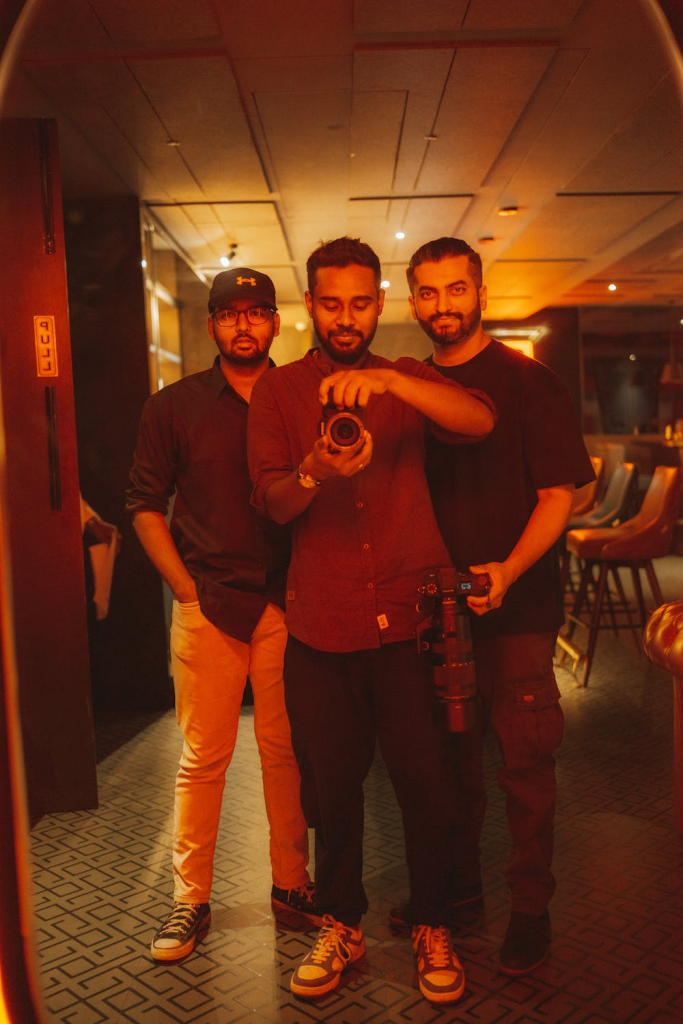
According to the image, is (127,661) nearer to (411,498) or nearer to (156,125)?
(156,125)

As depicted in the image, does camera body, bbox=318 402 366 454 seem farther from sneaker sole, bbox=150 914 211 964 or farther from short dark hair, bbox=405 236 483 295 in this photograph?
sneaker sole, bbox=150 914 211 964

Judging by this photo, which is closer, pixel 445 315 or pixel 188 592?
pixel 445 315

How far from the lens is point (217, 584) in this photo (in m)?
2.11

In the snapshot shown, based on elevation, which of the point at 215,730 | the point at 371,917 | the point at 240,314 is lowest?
the point at 371,917

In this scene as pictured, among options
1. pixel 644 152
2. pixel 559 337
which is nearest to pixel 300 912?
pixel 644 152

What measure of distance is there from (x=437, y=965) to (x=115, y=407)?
301 centimetres

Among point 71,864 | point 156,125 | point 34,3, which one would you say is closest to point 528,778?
point 71,864

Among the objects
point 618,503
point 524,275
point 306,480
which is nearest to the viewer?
point 306,480

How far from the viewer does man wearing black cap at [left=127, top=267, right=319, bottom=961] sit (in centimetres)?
212

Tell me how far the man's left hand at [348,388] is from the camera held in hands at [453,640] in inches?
16.0

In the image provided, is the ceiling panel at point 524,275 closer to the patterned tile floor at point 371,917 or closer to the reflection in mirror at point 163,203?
the reflection in mirror at point 163,203

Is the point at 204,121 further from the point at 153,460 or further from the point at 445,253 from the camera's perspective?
the point at 445,253

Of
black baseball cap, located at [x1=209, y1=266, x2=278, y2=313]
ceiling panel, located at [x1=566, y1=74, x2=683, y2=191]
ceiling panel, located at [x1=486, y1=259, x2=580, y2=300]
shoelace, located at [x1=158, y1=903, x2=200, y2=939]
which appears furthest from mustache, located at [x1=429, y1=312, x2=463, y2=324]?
ceiling panel, located at [x1=486, y1=259, x2=580, y2=300]

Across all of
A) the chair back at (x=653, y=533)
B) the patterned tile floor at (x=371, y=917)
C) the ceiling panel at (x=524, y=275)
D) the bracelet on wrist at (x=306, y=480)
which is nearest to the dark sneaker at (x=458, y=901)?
the patterned tile floor at (x=371, y=917)
